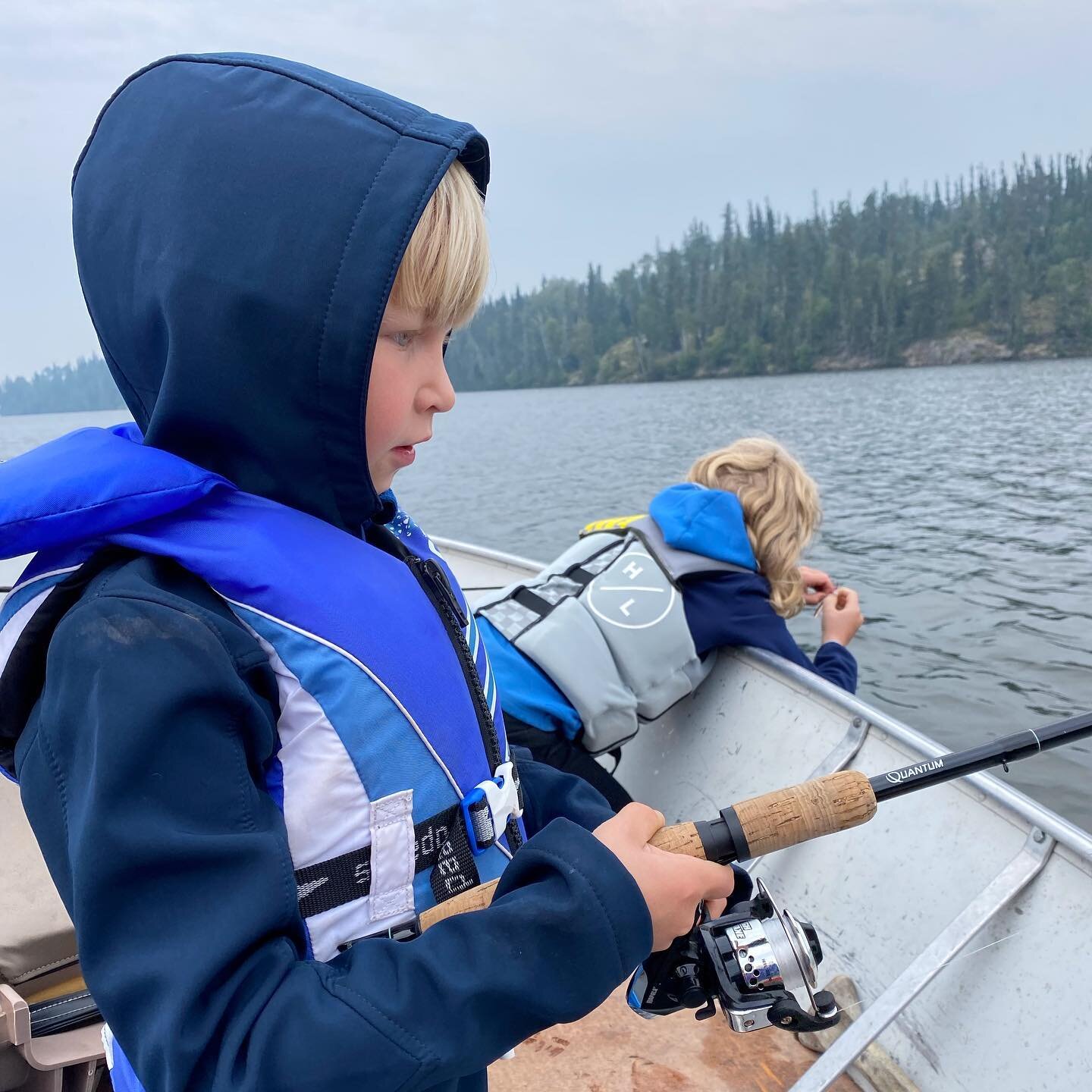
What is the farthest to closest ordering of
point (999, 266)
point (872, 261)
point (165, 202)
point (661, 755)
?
point (872, 261) → point (999, 266) → point (661, 755) → point (165, 202)

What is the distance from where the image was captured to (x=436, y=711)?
4.19ft

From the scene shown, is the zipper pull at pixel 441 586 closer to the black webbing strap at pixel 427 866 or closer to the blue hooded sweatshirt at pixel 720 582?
the black webbing strap at pixel 427 866

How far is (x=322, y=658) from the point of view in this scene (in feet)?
3.77

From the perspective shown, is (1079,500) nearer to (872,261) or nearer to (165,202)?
(165,202)

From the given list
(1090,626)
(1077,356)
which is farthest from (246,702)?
(1077,356)

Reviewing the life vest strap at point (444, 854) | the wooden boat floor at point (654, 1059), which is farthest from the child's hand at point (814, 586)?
the life vest strap at point (444, 854)

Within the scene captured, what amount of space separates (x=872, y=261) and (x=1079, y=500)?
6682cm

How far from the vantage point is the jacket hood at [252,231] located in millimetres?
1051

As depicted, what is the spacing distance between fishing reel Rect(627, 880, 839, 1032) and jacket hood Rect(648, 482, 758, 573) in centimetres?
210

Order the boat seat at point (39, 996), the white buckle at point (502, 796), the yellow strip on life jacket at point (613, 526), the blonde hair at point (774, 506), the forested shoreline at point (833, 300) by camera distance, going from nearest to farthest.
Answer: the white buckle at point (502, 796), the boat seat at point (39, 996), the blonde hair at point (774, 506), the yellow strip on life jacket at point (613, 526), the forested shoreline at point (833, 300)

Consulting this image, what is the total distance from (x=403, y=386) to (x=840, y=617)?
3.21m

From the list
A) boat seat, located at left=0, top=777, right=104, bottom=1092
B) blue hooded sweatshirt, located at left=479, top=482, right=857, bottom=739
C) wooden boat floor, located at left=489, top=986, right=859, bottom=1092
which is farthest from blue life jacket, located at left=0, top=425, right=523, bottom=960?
blue hooded sweatshirt, located at left=479, top=482, right=857, bottom=739

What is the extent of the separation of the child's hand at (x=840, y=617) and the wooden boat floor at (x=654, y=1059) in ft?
5.83

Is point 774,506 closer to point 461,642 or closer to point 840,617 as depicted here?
point 840,617
